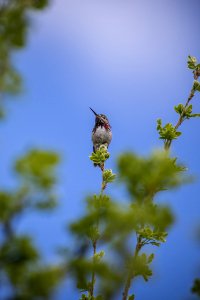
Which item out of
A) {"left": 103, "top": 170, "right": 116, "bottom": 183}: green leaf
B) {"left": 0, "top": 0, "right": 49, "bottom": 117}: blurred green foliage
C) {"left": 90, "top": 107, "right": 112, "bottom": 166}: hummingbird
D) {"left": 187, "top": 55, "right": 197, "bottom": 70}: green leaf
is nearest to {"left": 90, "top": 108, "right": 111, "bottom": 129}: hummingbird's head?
{"left": 90, "top": 107, "right": 112, "bottom": 166}: hummingbird

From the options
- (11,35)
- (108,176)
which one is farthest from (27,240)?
(108,176)

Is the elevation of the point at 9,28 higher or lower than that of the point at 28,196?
higher

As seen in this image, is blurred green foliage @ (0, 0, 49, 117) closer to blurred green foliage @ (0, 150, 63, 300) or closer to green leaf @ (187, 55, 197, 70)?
blurred green foliage @ (0, 150, 63, 300)

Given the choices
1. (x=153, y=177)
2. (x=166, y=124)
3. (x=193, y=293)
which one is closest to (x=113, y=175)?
(x=166, y=124)

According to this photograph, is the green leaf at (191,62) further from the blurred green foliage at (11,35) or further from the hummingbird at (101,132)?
the hummingbird at (101,132)

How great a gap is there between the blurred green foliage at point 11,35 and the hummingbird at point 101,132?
758 centimetres

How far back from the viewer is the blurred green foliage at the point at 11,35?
3.46 metres

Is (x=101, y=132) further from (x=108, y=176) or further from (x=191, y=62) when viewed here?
(x=108, y=176)

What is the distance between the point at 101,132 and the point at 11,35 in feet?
25.6

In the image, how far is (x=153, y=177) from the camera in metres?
2.64

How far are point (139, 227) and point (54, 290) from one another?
2658 mm

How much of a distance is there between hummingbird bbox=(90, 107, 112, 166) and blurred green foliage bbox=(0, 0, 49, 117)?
7579mm

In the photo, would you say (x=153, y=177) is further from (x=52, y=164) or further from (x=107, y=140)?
(x=107, y=140)

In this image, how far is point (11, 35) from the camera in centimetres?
368
